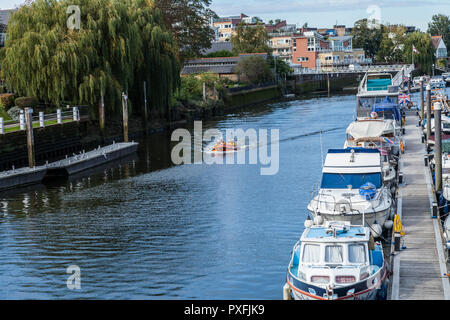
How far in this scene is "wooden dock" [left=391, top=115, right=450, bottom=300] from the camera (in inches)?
870

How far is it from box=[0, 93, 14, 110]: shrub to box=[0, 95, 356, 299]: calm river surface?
41.5ft

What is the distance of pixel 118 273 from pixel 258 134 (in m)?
41.7

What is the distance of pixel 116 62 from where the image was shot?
203ft

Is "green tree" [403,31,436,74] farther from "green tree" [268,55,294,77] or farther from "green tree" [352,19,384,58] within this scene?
Answer: "green tree" [268,55,294,77]

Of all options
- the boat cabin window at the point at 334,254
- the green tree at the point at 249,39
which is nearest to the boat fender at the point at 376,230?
the boat cabin window at the point at 334,254

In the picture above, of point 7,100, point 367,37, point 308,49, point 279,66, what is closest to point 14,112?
point 7,100

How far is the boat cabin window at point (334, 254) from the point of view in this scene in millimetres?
22141

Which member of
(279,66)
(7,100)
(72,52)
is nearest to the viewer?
(72,52)

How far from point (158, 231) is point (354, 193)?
9311mm

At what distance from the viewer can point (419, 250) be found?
84.8ft

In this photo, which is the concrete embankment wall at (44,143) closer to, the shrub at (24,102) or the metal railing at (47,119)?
the metal railing at (47,119)

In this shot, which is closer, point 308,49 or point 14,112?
point 14,112

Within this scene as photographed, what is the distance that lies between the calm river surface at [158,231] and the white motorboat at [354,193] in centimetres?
235

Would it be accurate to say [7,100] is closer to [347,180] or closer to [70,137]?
[70,137]
